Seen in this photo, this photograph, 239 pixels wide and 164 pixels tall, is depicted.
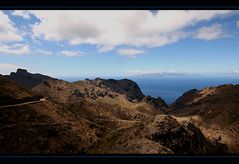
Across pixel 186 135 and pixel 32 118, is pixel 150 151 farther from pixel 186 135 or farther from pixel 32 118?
pixel 32 118

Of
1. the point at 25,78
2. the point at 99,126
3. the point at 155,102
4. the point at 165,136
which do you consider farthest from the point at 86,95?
the point at 165,136

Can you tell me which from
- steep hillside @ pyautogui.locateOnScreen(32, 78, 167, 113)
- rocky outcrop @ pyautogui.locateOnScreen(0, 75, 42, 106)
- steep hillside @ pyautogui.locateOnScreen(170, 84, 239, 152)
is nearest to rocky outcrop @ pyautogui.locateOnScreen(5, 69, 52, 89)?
steep hillside @ pyautogui.locateOnScreen(32, 78, 167, 113)

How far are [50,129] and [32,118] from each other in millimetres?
2220

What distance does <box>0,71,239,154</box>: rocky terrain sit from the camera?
22.0 ft

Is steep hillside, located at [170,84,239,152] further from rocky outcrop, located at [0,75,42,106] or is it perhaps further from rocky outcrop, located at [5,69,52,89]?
rocky outcrop, located at [5,69,52,89]

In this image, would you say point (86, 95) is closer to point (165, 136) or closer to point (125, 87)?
point (125, 87)

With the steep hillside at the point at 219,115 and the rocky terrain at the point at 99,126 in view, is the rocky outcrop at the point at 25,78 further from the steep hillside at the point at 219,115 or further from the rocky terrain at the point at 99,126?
A: the steep hillside at the point at 219,115

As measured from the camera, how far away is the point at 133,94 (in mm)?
60000

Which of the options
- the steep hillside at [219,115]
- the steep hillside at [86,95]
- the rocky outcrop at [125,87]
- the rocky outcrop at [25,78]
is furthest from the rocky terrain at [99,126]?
the rocky outcrop at [25,78]

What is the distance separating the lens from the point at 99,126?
53.9 ft

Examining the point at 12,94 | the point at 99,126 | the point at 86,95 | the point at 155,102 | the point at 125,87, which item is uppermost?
the point at 12,94

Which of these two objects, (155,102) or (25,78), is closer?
(155,102)

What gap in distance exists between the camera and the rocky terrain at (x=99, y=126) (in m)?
6.70

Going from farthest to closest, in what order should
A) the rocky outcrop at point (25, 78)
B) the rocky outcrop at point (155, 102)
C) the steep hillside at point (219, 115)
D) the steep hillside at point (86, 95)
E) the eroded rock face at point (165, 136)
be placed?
1. the rocky outcrop at point (25, 78)
2. the rocky outcrop at point (155, 102)
3. the steep hillside at point (86, 95)
4. the steep hillside at point (219, 115)
5. the eroded rock face at point (165, 136)
